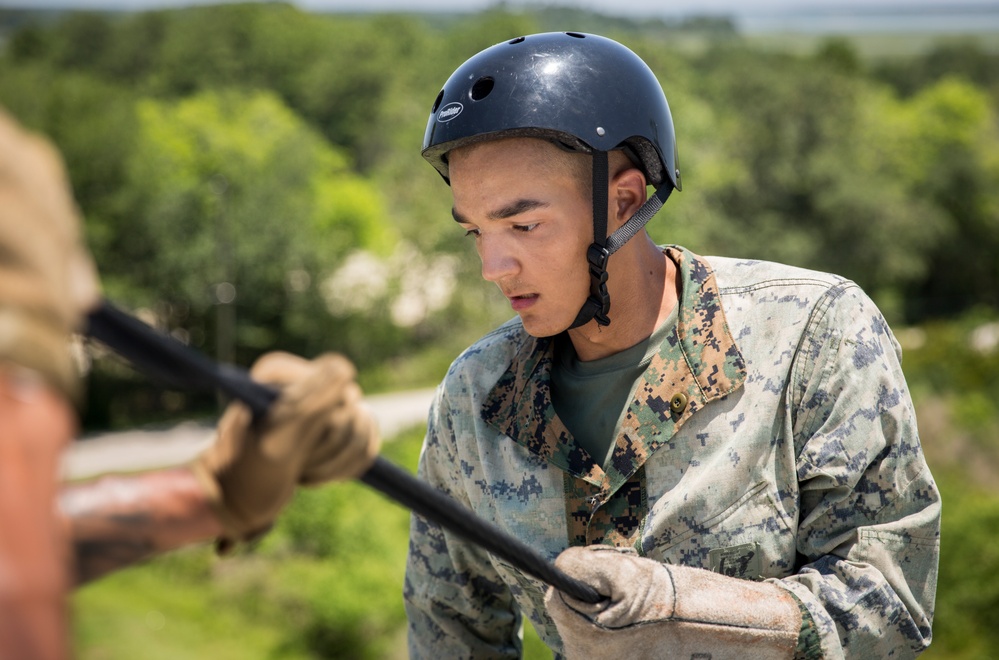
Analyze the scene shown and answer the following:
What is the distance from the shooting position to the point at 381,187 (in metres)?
53.6

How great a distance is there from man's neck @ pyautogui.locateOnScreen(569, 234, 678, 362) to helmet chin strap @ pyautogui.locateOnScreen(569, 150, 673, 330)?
0.25 feet

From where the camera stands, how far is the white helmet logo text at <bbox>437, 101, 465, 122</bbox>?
11.6ft

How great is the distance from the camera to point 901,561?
10.1 ft

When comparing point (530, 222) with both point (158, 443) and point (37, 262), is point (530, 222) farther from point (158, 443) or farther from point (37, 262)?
point (158, 443)

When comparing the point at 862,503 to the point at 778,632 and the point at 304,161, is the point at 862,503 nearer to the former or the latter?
the point at 778,632

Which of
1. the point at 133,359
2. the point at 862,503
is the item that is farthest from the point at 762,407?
the point at 133,359

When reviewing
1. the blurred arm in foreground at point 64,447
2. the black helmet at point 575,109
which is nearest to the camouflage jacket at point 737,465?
the black helmet at point 575,109

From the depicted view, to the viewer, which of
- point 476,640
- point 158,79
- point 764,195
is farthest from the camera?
point 158,79

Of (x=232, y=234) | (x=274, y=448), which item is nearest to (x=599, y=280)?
(x=274, y=448)

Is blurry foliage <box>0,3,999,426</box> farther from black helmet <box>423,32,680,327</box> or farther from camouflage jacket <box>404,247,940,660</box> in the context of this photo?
camouflage jacket <box>404,247,940,660</box>

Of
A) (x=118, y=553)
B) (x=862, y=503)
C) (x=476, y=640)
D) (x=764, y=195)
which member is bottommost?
(x=764, y=195)

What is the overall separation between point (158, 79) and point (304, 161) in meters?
32.1

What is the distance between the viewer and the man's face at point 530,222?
3.39 metres

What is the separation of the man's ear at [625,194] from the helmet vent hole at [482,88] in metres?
0.53
